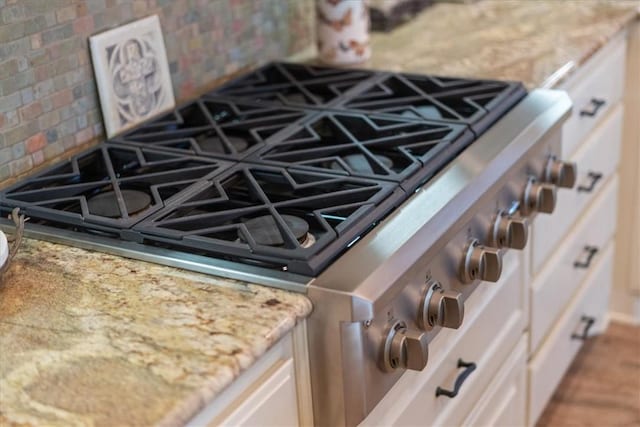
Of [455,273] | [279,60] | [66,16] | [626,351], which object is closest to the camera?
[455,273]

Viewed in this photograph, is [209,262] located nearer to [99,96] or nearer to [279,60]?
[99,96]

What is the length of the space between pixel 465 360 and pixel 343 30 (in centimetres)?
79

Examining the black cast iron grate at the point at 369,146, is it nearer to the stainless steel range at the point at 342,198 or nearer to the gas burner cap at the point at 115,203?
the stainless steel range at the point at 342,198

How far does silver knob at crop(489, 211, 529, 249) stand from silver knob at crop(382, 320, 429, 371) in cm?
33

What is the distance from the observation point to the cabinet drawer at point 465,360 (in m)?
1.32

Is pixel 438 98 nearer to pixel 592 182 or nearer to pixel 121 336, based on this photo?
pixel 592 182

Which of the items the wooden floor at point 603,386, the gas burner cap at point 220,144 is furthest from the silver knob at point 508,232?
the wooden floor at point 603,386

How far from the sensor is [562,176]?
1.68 m

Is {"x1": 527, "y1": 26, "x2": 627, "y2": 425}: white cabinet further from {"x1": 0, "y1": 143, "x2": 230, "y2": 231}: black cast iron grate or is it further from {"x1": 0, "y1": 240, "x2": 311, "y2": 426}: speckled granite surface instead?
{"x1": 0, "y1": 240, "x2": 311, "y2": 426}: speckled granite surface

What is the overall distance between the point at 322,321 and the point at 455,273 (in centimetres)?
32

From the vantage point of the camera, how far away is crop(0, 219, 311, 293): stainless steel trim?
3.62 feet

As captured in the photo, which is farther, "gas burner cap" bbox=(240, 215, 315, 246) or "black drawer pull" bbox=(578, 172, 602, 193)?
"black drawer pull" bbox=(578, 172, 602, 193)

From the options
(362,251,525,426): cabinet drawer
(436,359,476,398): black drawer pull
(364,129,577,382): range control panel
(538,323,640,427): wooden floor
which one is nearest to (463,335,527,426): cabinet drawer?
(362,251,525,426): cabinet drawer

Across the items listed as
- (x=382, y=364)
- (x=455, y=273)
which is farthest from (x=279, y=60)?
(x=382, y=364)
